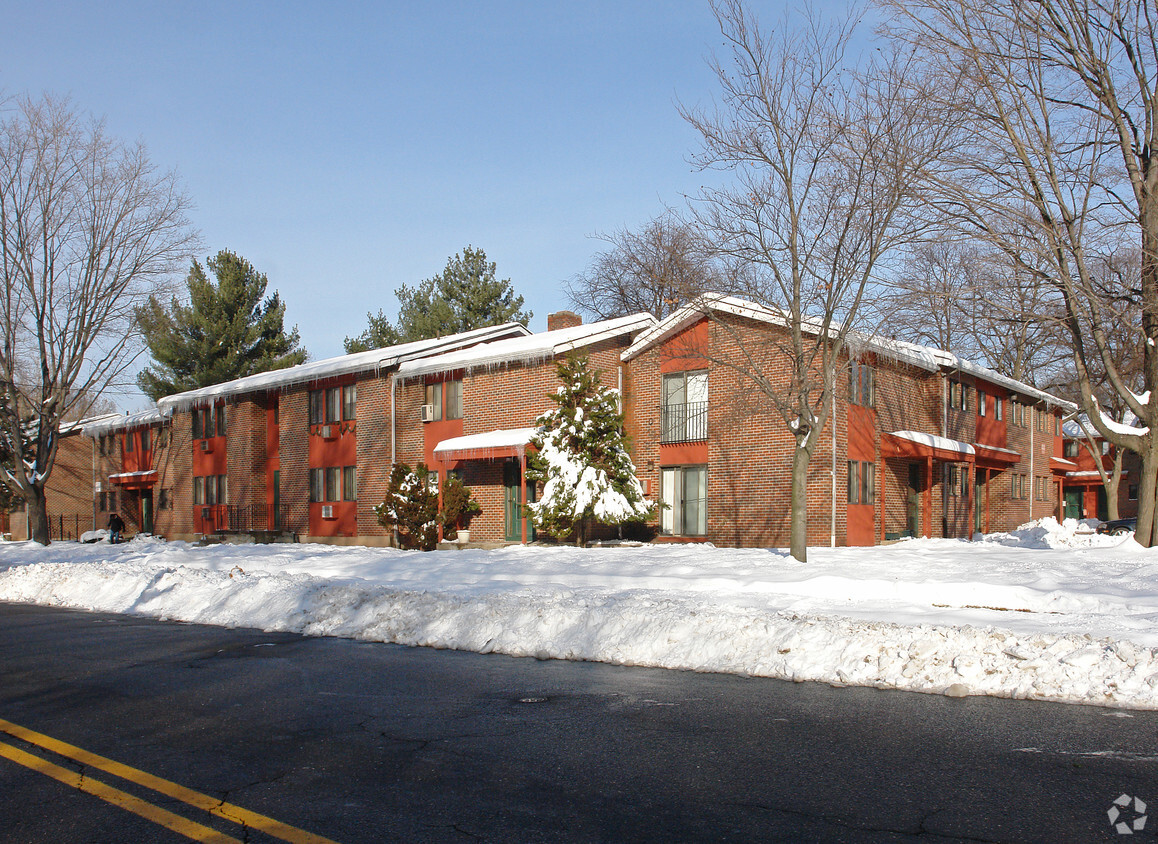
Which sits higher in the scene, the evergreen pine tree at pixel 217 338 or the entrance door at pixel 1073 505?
the evergreen pine tree at pixel 217 338

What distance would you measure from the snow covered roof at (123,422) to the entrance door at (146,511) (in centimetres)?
342

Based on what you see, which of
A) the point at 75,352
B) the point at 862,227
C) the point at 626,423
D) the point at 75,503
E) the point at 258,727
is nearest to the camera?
the point at 258,727

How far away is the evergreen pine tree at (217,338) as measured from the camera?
2046 inches

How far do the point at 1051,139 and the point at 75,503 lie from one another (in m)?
52.0

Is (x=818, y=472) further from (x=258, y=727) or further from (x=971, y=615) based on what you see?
(x=258, y=727)

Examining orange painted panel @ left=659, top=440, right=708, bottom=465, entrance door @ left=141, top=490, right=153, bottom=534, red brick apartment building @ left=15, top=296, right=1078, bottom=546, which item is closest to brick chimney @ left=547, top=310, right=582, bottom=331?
red brick apartment building @ left=15, top=296, right=1078, bottom=546

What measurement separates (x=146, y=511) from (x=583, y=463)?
32339mm

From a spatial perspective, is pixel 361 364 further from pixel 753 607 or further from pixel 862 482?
pixel 753 607

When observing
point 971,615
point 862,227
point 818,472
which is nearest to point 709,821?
point 971,615

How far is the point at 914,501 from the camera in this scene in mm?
26859

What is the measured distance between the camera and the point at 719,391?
78.0ft

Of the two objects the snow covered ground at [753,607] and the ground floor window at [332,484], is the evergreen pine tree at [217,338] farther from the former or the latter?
the snow covered ground at [753,607]

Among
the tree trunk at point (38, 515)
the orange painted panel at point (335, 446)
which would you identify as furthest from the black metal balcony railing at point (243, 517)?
the tree trunk at point (38, 515)

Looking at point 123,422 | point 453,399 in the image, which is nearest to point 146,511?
point 123,422
